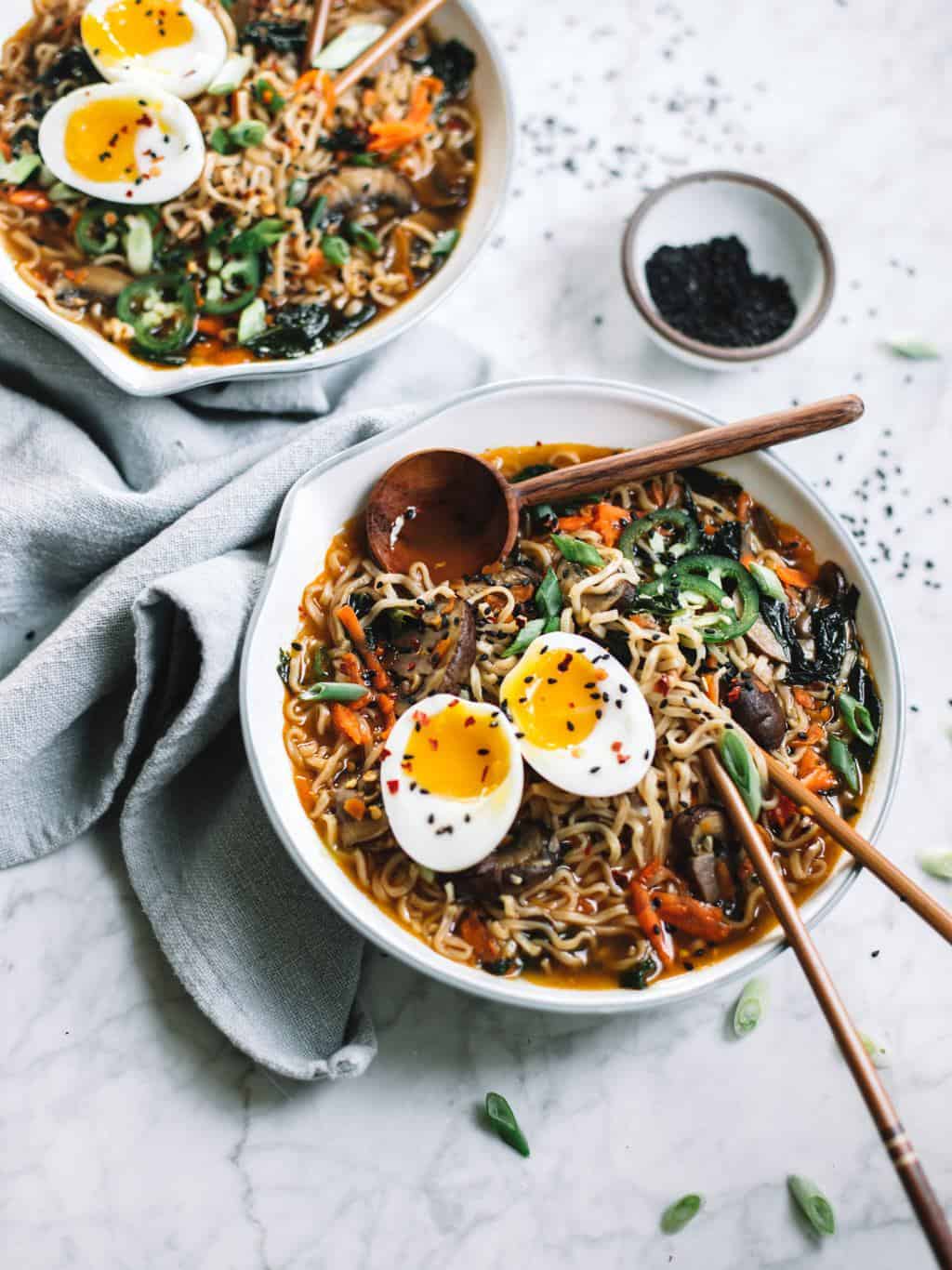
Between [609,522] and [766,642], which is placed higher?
[609,522]

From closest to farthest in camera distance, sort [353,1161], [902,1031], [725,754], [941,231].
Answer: [725,754], [353,1161], [902,1031], [941,231]

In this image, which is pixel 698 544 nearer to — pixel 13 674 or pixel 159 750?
pixel 159 750

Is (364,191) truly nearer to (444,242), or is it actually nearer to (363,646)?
(444,242)

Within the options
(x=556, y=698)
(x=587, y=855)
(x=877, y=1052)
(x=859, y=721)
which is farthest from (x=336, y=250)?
(x=877, y=1052)

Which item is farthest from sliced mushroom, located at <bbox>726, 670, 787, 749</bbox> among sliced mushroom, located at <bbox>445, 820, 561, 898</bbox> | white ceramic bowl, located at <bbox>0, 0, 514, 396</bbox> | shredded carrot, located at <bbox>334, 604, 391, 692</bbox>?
white ceramic bowl, located at <bbox>0, 0, 514, 396</bbox>

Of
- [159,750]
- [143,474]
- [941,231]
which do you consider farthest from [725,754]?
[941,231]

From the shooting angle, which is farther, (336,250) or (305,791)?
(336,250)

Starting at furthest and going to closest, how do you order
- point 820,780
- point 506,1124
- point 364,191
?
point 364,191, point 506,1124, point 820,780
